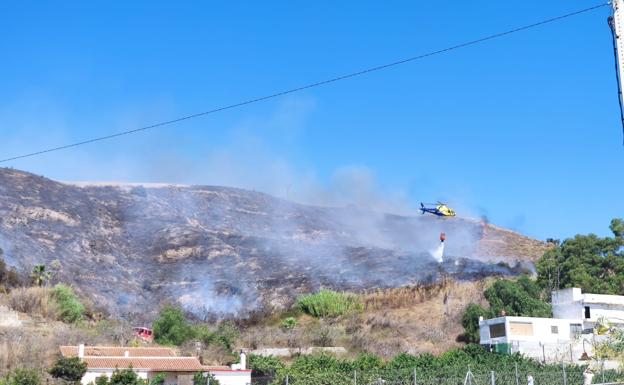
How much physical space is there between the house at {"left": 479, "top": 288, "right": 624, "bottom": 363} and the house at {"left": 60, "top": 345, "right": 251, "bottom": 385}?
19987 millimetres

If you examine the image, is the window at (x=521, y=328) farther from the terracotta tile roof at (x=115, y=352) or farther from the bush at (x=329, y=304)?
the terracotta tile roof at (x=115, y=352)

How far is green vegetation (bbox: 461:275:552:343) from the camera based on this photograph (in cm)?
5928

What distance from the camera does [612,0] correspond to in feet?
45.4

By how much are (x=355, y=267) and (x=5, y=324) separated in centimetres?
5319

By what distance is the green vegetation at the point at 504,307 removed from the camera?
59281 millimetres

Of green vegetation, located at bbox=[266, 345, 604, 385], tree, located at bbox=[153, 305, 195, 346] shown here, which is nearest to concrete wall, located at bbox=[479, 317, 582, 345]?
green vegetation, located at bbox=[266, 345, 604, 385]

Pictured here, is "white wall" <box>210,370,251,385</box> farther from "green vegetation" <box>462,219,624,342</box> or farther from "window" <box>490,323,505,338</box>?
"green vegetation" <box>462,219,624,342</box>

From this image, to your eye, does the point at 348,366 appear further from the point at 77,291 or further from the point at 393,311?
the point at 77,291

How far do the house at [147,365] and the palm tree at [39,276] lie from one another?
1136 inches

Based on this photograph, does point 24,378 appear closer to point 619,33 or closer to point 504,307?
point 619,33

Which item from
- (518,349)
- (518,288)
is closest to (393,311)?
(518,288)

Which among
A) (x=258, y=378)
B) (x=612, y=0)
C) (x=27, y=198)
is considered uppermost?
(x=27, y=198)

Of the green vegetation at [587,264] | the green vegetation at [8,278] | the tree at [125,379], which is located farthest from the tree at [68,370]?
the green vegetation at [587,264]

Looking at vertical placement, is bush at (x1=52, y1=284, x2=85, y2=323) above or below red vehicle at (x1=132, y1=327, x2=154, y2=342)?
above
